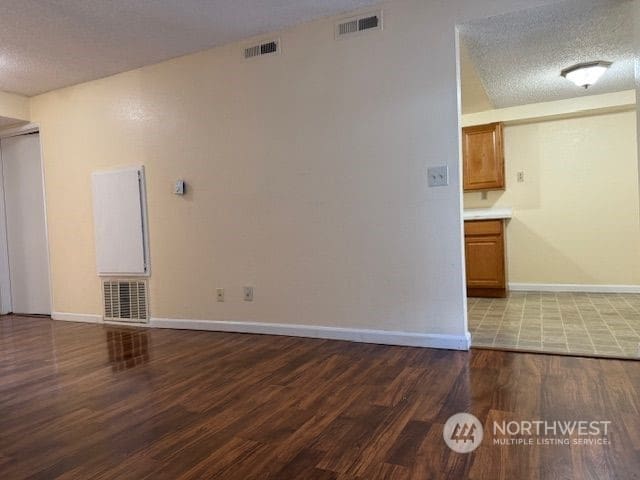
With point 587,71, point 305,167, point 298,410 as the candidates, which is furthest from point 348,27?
point 298,410

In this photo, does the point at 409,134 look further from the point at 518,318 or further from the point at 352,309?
the point at 518,318

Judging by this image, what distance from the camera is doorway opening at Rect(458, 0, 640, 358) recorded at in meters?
3.67

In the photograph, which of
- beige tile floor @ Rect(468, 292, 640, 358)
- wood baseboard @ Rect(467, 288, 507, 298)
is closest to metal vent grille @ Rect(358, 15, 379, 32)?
beige tile floor @ Rect(468, 292, 640, 358)

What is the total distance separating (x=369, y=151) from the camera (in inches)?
120

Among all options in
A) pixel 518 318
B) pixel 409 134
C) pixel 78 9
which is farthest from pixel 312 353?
pixel 78 9

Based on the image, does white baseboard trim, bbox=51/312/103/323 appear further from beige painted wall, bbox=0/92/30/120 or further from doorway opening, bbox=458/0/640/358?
doorway opening, bbox=458/0/640/358

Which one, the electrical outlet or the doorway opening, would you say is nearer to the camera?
the electrical outlet

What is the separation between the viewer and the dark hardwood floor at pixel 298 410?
1.48 meters

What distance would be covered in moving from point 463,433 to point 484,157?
4074mm

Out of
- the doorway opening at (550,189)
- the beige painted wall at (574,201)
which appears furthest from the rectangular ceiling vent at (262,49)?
the beige painted wall at (574,201)

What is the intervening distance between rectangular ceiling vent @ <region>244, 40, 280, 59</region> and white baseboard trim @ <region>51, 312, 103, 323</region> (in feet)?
9.88

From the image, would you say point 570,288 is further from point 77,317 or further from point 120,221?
point 77,317

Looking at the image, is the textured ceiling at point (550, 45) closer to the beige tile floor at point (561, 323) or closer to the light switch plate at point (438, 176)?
the light switch plate at point (438, 176)

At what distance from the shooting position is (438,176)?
2.84 metres
